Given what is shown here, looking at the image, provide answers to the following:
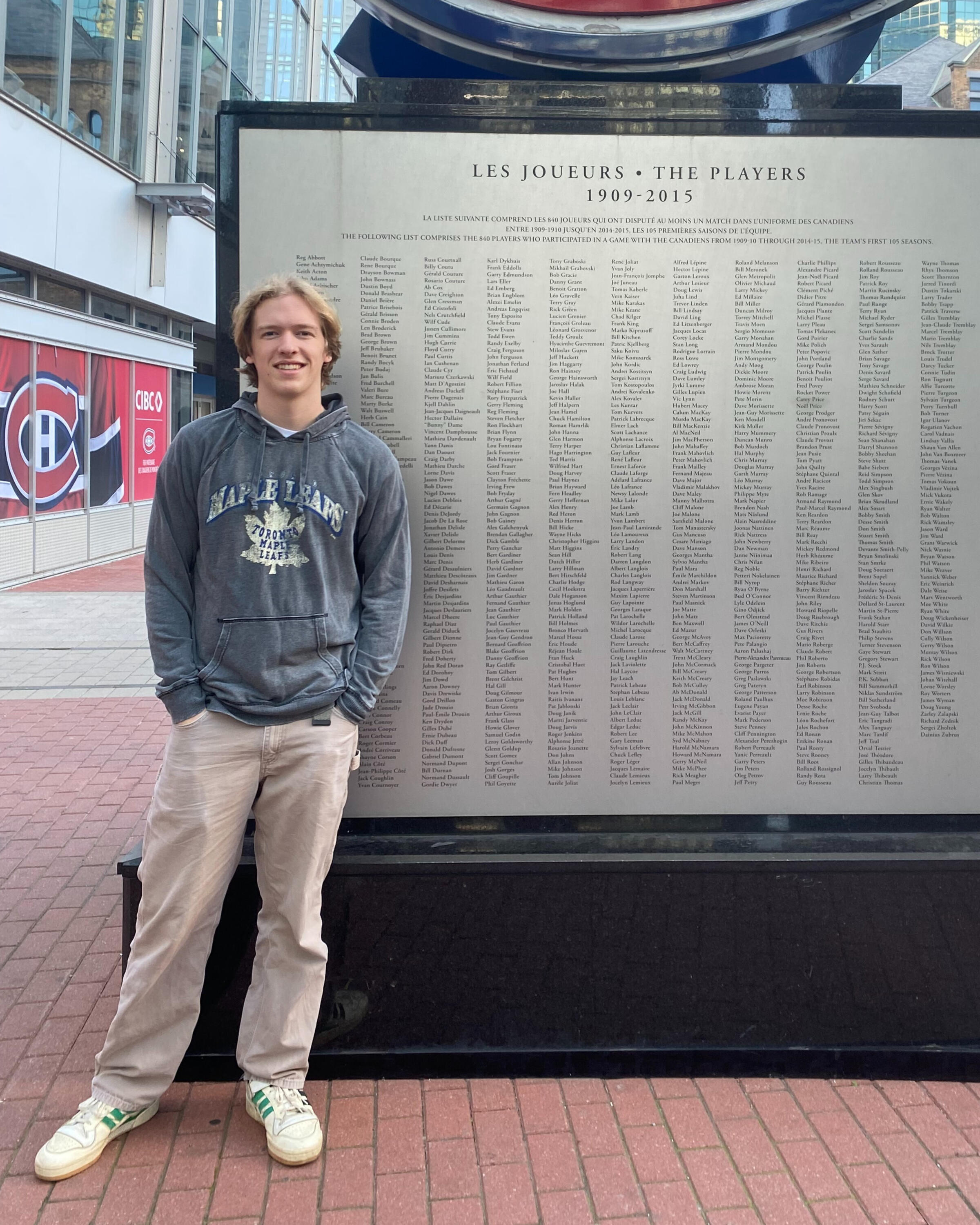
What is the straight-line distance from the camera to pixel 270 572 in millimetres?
2648

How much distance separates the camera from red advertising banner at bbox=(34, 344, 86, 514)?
13.6m

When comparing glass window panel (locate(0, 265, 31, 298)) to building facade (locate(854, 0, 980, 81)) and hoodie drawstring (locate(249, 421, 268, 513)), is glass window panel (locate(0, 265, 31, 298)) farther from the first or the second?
building facade (locate(854, 0, 980, 81))

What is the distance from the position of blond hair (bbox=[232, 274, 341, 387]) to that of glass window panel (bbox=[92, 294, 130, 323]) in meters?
14.0

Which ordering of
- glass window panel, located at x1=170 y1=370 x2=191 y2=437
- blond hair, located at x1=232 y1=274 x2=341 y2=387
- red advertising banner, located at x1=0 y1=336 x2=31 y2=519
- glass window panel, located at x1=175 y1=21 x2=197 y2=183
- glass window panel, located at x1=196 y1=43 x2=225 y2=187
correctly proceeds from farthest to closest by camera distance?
glass window panel, located at x1=170 y1=370 x2=191 y2=437
glass window panel, located at x1=196 y1=43 x2=225 y2=187
glass window panel, located at x1=175 y1=21 x2=197 y2=183
red advertising banner, located at x1=0 y1=336 x2=31 y2=519
blond hair, located at x1=232 y1=274 x2=341 y2=387

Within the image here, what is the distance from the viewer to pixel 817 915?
3.04 m

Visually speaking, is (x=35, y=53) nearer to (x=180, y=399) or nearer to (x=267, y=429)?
(x=180, y=399)

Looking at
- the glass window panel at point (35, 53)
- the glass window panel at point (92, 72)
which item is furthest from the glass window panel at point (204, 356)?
the glass window panel at point (35, 53)

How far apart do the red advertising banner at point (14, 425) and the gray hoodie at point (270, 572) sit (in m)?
11.3

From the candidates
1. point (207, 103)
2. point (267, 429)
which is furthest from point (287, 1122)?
point (207, 103)

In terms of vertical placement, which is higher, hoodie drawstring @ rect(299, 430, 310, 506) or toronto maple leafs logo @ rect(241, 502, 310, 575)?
hoodie drawstring @ rect(299, 430, 310, 506)

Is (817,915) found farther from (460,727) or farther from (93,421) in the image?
(93,421)

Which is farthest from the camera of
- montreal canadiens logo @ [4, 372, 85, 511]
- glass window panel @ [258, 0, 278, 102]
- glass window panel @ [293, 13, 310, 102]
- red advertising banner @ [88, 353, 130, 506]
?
glass window panel @ [293, 13, 310, 102]

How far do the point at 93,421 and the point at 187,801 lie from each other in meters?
14.1

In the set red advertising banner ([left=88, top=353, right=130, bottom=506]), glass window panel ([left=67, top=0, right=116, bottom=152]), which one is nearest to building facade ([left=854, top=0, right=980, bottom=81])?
glass window panel ([left=67, top=0, right=116, bottom=152])
